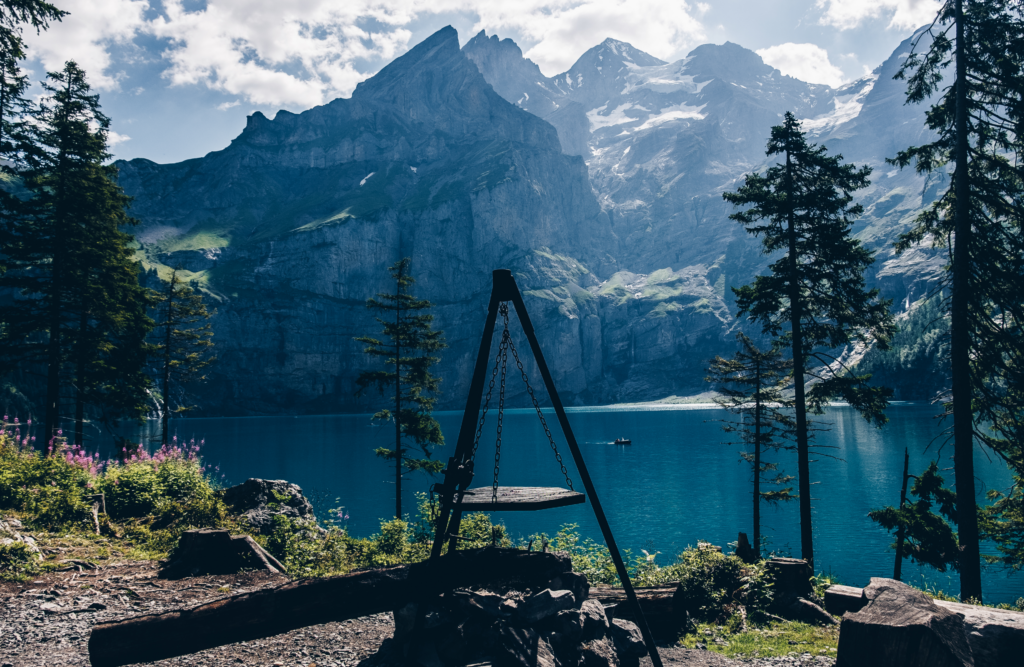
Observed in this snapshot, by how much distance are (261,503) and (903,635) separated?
17.7 metres

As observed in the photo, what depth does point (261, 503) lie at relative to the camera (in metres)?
18.2

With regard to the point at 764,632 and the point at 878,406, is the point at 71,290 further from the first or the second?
the point at 878,406

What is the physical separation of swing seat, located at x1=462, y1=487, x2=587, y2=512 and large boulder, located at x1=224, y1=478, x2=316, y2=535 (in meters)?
10.7

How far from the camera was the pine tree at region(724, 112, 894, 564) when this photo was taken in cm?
1809

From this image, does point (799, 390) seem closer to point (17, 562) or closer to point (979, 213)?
point (979, 213)

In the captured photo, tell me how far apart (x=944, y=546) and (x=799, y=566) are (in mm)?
5951

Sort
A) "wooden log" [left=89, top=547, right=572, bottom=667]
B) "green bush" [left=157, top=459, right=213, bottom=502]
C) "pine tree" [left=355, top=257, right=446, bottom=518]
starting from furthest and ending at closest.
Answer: "pine tree" [left=355, top=257, right=446, bottom=518] → "green bush" [left=157, top=459, right=213, bottom=502] → "wooden log" [left=89, top=547, right=572, bottom=667]

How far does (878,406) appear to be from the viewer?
58.2 ft

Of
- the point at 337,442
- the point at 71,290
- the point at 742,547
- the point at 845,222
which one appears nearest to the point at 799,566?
the point at 742,547

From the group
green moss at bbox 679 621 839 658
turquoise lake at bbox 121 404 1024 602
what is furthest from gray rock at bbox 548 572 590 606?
turquoise lake at bbox 121 404 1024 602

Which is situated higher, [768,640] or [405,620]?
[405,620]

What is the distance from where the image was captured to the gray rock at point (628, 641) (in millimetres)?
8656

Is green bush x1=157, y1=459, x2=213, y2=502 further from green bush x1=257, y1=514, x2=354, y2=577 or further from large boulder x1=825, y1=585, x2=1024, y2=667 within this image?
large boulder x1=825, y1=585, x2=1024, y2=667

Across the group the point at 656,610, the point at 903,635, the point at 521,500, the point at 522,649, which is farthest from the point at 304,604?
the point at 903,635
